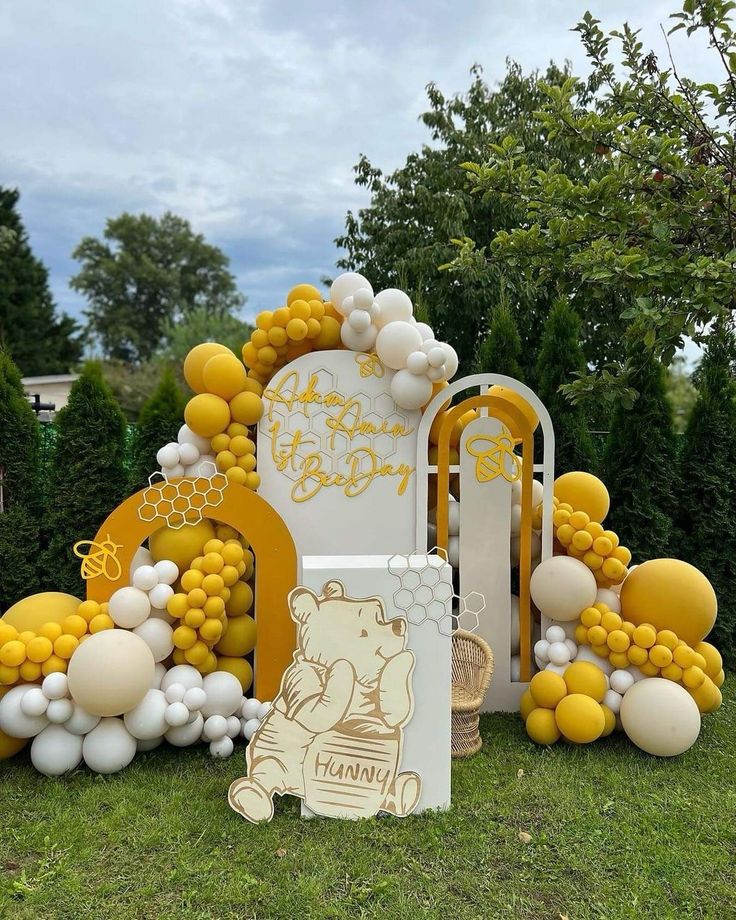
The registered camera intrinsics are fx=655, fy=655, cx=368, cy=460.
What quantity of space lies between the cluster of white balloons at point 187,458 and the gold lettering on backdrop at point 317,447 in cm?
39

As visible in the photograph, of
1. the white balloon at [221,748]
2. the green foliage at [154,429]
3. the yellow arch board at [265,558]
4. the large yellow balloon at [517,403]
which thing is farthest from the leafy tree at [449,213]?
the white balloon at [221,748]

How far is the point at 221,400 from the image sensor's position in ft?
12.2

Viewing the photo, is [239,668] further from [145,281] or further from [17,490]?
[145,281]

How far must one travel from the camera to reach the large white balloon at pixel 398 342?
145 inches

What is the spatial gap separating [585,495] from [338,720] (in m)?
2.06

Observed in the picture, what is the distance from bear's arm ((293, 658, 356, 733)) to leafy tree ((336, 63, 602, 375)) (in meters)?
7.51

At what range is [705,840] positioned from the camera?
259 cm

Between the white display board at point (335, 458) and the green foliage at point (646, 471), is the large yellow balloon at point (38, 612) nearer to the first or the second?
the white display board at point (335, 458)

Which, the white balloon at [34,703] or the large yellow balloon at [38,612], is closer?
the white balloon at [34,703]

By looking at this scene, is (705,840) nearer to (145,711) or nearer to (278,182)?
(145,711)

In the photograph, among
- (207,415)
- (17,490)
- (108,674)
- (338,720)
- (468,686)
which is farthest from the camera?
(17,490)

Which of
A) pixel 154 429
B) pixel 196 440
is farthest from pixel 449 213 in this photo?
pixel 196 440

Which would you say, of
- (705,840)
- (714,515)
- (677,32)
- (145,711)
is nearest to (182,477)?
(145,711)

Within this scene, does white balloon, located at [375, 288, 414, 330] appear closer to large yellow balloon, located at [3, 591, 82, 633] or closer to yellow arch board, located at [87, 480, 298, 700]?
yellow arch board, located at [87, 480, 298, 700]
